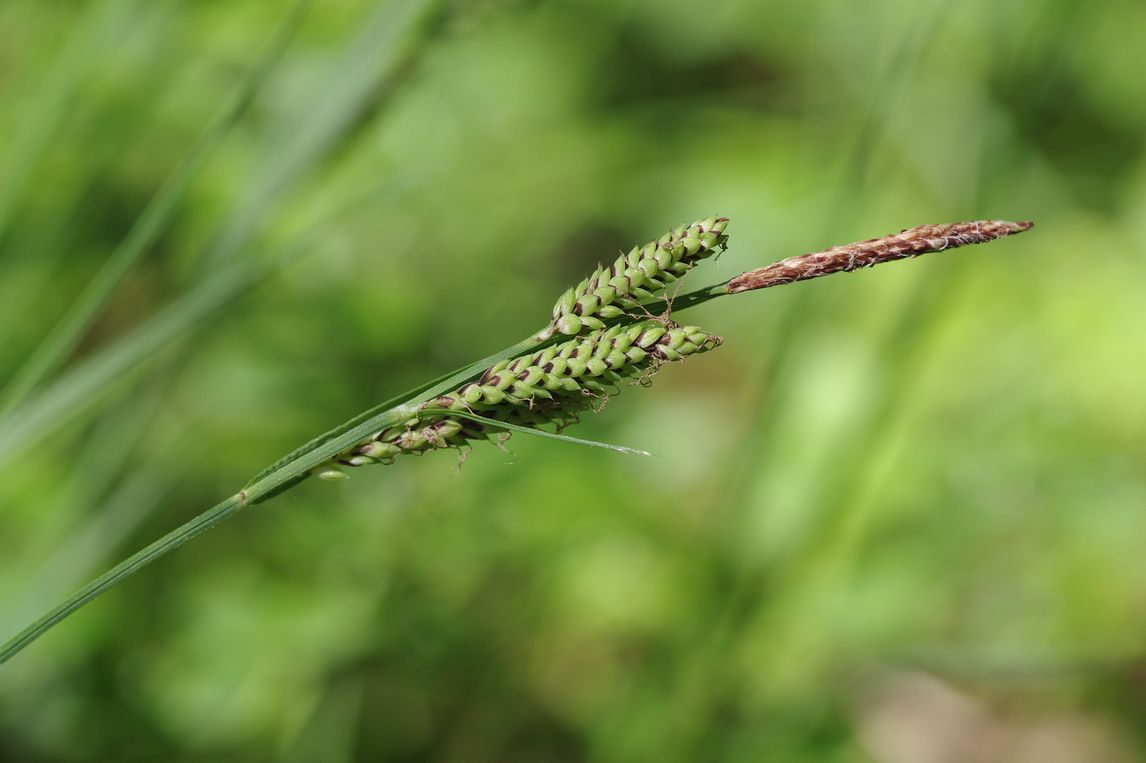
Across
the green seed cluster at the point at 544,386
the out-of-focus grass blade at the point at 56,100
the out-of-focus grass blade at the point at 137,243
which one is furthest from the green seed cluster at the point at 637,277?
the out-of-focus grass blade at the point at 56,100

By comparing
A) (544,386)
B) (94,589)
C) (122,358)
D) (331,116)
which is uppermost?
(331,116)

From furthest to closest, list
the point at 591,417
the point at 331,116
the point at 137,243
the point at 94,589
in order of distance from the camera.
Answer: the point at 591,417 < the point at 331,116 < the point at 137,243 < the point at 94,589

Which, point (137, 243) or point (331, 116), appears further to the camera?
point (331, 116)

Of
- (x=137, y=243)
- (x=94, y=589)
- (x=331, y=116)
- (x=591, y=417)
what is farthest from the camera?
(x=591, y=417)

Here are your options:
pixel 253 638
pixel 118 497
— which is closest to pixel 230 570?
pixel 253 638

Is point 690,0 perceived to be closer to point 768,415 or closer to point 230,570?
point 768,415

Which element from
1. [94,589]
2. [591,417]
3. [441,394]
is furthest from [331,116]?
[591,417]

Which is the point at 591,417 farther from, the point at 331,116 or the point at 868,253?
the point at 868,253
